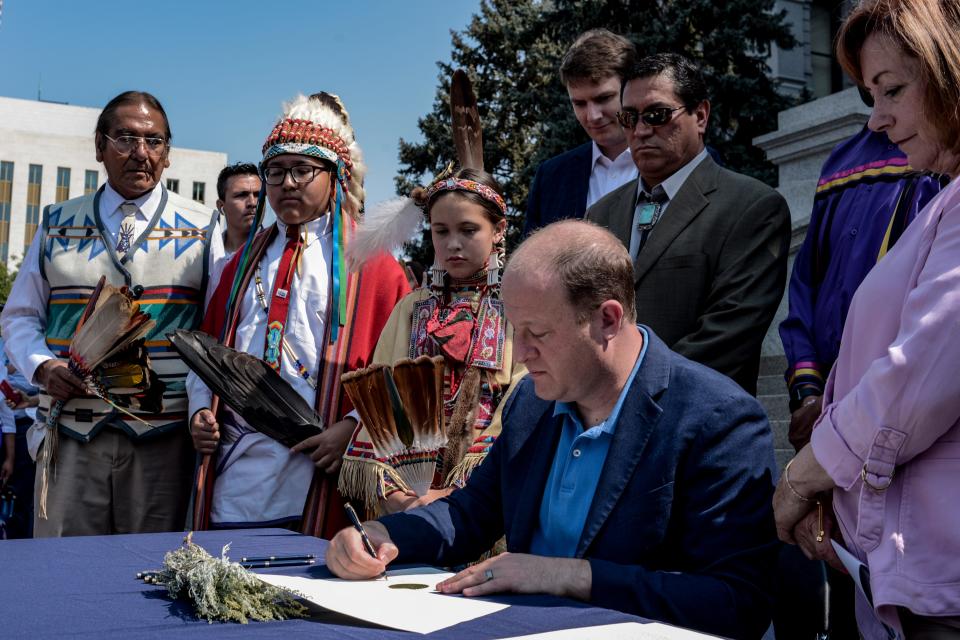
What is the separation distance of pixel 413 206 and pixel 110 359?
133cm

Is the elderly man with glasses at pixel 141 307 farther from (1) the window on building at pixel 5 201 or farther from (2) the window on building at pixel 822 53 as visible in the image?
(1) the window on building at pixel 5 201

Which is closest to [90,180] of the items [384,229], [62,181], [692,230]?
[62,181]

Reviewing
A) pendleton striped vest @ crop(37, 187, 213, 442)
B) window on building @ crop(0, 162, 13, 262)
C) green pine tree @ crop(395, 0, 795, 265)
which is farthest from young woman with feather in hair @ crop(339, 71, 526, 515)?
window on building @ crop(0, 162, 13, 262)

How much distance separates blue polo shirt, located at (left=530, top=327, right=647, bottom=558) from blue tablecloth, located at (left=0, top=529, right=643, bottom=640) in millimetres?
381

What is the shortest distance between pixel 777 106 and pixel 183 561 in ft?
44.9

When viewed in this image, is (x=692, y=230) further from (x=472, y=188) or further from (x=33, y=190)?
(x=33, y=190)

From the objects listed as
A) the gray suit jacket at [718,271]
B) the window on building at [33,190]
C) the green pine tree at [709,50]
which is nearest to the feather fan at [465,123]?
the gray suit jacket at [718,271]

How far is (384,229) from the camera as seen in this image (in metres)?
3.88

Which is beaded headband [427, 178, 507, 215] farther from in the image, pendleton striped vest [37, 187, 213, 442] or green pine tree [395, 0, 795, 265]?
green pine tree [395, 0, 795, 265]

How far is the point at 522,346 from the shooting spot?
229 centimetres

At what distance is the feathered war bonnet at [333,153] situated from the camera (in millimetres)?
3895

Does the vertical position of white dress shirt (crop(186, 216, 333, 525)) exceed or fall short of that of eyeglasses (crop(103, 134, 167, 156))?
it falls short

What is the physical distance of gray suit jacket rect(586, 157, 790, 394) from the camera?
123 inches

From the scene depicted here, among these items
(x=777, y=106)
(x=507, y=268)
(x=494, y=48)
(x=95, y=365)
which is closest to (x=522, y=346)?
(x=507, y=268)
